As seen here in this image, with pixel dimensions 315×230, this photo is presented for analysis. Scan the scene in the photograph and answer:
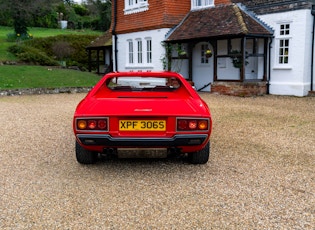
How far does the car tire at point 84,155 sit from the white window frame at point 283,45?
1248 centimetres

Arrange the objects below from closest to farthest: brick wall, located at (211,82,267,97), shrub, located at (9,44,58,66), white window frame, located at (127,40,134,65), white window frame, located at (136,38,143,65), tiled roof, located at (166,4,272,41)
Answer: tiled roof, located at (166,4,272,41) → brick wall, located at (211,82,267,97) → white window frame, located at (136,38,143,65) → white window frame, located at (127,40,134,65) → shrub, located at (9,44,58,66)

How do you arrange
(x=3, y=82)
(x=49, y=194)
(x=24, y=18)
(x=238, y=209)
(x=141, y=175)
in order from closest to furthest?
1. (x=238, y=209)
2. (x=49, y=194)
3. (x=141, y=175)
4. (x=3, y=82)
5. (x=24, y=18)

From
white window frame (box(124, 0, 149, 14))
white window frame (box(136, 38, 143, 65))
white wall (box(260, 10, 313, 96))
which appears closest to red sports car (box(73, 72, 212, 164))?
white wall (box(260, 10, 313, 96))

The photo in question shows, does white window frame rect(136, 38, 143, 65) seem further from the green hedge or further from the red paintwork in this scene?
the red paintwork

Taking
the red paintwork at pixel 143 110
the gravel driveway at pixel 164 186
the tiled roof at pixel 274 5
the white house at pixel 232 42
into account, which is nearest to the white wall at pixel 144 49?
the white house at pixel 232 42

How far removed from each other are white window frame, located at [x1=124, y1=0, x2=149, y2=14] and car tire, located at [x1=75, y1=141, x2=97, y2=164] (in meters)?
16.4

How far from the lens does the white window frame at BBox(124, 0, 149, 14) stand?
818 inches

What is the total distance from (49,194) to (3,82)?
15.7m

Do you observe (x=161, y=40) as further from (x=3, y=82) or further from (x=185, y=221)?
(x=185, y=221)

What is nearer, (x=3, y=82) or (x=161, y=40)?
(x=3, y=82)

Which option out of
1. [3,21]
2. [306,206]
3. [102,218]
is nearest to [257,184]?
[306,206]

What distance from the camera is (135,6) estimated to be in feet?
70.5

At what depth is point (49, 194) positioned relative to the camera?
4.35 metres

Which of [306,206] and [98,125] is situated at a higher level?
[98,125]
